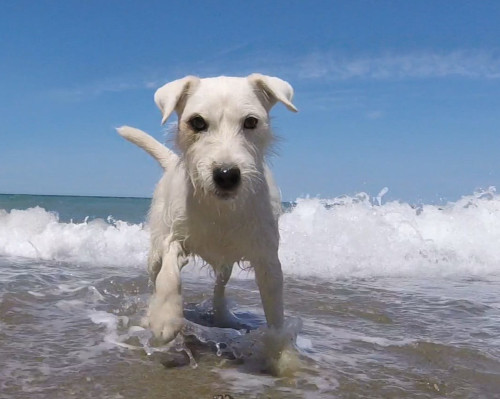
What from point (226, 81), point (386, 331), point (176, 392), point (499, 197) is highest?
point (499, 197)

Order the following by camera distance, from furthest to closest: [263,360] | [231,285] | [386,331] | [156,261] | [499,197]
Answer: [499,197]
[231,285]
[386,331]
[156,261]
[263,360]

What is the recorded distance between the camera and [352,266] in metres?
10.6

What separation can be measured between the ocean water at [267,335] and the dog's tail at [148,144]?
1.46m

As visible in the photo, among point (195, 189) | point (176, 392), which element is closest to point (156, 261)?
point (195, 189)

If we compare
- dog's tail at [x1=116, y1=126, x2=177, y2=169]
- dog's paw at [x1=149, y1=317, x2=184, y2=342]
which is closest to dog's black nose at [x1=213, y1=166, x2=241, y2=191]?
dog's paw at [x1=149, y1=317, x2=184, y2=342]

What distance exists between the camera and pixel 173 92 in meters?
4.16

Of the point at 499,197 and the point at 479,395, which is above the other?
the point at 499,197

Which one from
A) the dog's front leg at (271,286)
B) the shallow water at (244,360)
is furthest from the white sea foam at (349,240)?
the dog's front leg at (271,286)

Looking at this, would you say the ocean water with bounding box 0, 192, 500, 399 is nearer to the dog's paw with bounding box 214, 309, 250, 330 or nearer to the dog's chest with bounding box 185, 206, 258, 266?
the dog's paw with bounding box 214, 309, 250, 330

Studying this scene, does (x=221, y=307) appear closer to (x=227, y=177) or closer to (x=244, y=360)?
(x=244, y=360)

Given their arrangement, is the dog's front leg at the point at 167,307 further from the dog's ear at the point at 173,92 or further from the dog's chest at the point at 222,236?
the dog's ear at the point at 173,92

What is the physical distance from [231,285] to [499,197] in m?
11.3

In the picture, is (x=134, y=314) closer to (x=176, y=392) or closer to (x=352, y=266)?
(x=176, y=392)

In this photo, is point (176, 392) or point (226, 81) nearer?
point (176, 392)
